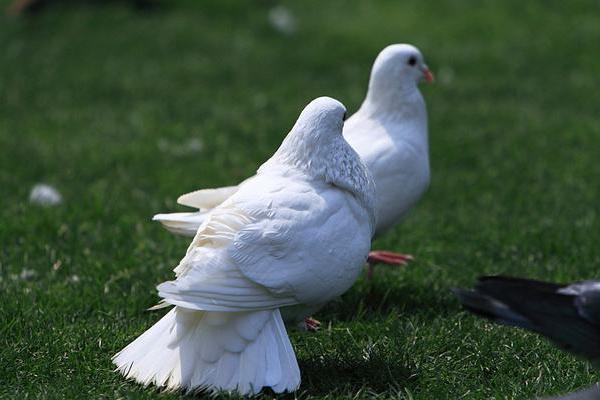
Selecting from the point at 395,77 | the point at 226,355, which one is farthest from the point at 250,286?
the point at 395,77

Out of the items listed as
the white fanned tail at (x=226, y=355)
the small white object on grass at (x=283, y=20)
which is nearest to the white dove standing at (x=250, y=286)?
the white fanned tail at (x=226, y=355)

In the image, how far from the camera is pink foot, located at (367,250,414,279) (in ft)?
16.3

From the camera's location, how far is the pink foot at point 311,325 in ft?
13.7

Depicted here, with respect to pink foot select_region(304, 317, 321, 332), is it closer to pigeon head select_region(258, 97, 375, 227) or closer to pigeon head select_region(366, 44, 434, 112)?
pigeon head select_region(258, 97, 375, 227)

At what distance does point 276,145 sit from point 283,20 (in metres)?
3.40

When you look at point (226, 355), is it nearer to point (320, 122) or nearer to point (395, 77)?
point (320, 122)

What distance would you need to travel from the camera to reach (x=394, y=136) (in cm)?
491

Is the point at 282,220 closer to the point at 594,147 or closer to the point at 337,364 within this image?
the point at 337,364

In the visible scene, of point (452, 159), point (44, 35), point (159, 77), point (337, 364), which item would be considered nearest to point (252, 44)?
point (159, 77)

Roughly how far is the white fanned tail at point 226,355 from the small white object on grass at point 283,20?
287 inches

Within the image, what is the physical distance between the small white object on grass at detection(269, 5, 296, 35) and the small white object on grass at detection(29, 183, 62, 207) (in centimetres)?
479

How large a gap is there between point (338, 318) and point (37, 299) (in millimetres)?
1383

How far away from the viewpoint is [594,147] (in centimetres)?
736

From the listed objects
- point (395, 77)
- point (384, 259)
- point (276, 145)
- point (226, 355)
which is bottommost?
point (276, 145)
